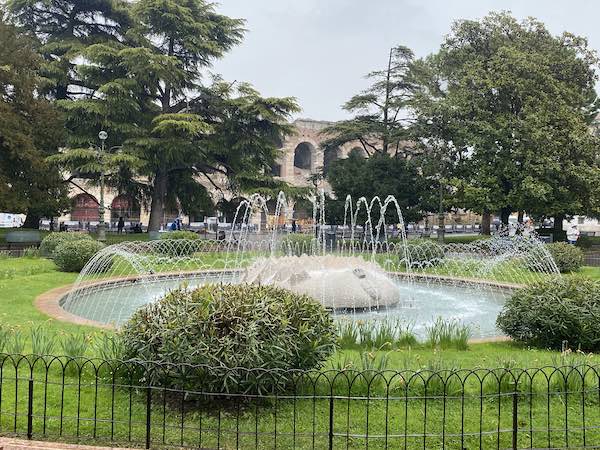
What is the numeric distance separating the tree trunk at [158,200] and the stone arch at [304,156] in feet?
103

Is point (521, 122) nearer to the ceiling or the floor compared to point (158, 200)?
nearer to the ceiling

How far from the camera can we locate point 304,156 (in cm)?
6194

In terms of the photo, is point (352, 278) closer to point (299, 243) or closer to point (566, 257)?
point (566, 257)

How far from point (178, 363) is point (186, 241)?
54.3ft

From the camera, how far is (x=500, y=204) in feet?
84.8

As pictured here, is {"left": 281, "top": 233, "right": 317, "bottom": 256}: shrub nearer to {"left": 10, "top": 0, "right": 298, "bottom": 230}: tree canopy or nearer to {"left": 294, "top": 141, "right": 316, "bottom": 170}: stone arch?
{"left": 10, "top": 0, "right": 298, "bottom": 230}: tree canopy

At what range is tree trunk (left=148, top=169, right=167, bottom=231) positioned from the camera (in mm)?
28859

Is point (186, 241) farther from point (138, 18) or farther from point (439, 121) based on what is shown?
point (439, 121)

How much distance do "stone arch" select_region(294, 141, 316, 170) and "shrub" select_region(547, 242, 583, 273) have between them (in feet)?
140

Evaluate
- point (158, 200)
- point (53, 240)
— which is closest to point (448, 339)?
point (53, 240)

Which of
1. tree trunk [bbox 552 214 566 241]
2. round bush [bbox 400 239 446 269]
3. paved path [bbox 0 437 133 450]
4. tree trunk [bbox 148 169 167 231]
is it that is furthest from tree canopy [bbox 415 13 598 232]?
paved path [bbox 0 437 133 450]

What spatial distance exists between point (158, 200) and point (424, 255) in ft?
50.7

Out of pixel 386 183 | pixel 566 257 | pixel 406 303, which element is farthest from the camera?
pixel 386 183

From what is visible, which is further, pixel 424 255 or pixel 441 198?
pixel 441 198
